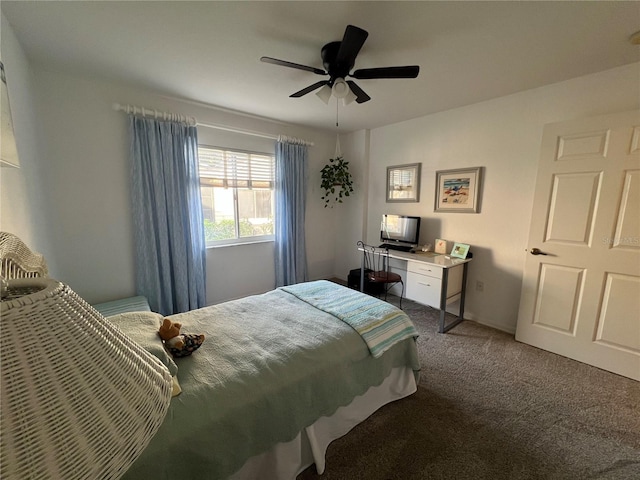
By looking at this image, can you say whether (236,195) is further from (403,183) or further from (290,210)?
(403,183)

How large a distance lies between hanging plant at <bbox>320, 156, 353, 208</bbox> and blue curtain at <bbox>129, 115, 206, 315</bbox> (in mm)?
1836

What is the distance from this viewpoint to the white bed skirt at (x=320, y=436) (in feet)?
4.23

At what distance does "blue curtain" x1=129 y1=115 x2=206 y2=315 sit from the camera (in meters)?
2.68

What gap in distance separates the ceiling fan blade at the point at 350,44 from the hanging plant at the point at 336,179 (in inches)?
85.9

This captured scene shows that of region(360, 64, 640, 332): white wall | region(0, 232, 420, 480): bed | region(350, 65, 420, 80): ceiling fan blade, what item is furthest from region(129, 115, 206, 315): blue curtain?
region(360, 64, 640, 332): white wall

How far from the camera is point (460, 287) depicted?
3055mm

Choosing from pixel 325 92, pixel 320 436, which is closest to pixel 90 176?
pixel 325 92

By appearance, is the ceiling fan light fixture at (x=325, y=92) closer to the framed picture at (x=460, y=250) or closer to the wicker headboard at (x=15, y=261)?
the wicker headboard at (x=15, y=261)

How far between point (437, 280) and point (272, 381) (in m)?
2.10

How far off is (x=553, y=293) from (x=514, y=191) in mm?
1042

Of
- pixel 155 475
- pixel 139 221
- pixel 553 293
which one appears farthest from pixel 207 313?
pixel 553 293

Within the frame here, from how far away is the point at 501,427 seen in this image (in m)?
1.67

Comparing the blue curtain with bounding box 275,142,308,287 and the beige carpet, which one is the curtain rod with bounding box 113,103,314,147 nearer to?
the blue curtain with bounding box 275,142,308,287

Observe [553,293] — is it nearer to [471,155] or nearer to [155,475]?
[471,155]
